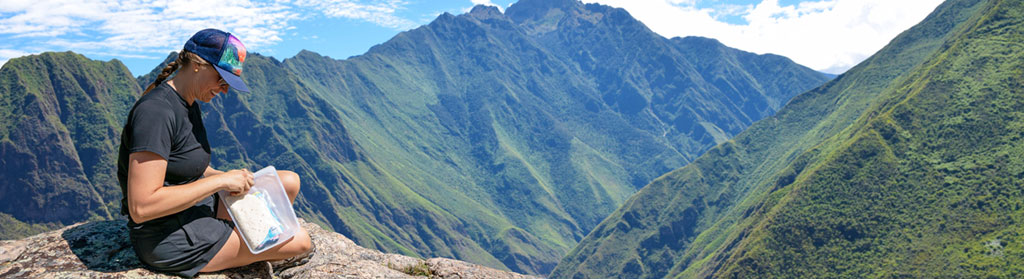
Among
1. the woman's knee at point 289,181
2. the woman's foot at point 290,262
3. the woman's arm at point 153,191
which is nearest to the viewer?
the woman's arm at point 153,191

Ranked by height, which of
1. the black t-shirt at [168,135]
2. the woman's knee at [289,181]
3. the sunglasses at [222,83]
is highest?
the sunglasses at [222,83]

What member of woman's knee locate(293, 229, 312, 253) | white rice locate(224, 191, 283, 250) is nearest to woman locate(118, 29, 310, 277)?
white rice locate(224, 191, 283, 250)

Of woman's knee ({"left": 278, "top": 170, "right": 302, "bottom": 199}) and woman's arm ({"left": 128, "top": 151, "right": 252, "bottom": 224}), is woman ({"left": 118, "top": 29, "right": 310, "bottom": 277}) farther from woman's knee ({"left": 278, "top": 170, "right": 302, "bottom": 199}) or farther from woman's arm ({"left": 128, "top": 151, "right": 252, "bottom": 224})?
woman's knee ({"left": 278, "top": 170, "right": 302, "bottom": 199})

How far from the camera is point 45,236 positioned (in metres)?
9.56

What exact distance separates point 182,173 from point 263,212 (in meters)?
1.20

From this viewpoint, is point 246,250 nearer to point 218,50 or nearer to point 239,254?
point 239,254

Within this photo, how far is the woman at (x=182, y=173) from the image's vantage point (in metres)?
6.93

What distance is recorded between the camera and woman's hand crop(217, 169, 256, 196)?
7.74 m

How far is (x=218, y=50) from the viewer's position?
771cm

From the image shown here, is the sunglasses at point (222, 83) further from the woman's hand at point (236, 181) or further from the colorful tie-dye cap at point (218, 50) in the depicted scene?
the woman's hand at point (236, 181)

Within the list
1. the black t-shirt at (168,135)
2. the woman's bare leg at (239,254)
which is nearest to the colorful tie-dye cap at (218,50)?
the black t-shirt at (168,135)

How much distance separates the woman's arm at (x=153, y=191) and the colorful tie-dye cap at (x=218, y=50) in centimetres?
136

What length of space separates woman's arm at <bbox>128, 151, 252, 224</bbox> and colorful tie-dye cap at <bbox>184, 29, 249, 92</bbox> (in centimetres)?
136

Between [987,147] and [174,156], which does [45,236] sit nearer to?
[174,156]
